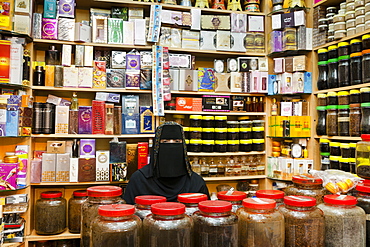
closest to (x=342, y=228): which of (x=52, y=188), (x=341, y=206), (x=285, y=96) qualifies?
(x=341, y=206)

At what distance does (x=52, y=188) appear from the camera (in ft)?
10.8

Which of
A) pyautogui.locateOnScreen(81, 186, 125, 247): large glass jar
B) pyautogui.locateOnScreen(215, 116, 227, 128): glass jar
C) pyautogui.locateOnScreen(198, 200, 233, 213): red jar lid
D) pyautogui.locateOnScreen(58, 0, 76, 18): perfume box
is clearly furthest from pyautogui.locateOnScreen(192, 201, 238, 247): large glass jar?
pyautogui.locateOnScreen(58, 0, 76, 18): perfume box

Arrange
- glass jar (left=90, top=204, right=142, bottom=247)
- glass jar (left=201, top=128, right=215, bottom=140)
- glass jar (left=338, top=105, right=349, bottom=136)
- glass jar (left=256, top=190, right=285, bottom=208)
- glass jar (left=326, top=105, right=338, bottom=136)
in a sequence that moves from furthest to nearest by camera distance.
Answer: glass jar (left=201, top=128, right=215, bottom=140) → glass jar (left=326, top=105, right=338, bottom=136) → glass jar (left=338, top=105, right=349, bottom=136) → glass jar (left=256, top=190, right=285, bottom=208) → glass jar (left=90, top=204, right=142, bottom=247)

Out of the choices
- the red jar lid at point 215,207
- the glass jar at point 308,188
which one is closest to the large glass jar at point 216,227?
the red jar lid at point 215,207

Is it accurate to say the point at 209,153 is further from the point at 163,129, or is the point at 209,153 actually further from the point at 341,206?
the point at 341,206

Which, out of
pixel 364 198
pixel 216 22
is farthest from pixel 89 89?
pixel 364 198

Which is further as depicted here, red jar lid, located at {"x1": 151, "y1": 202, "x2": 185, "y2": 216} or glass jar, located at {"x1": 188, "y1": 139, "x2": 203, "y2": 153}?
glass jar, located at {"x1": 188, "y1": 139, "x2": 203, "y2": 153}

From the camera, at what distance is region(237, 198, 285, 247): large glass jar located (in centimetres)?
89

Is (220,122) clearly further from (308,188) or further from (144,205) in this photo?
(144,205)

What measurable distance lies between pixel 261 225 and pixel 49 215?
8.67ft

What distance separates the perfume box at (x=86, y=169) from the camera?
3.05 metres

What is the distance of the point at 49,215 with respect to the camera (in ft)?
9.61

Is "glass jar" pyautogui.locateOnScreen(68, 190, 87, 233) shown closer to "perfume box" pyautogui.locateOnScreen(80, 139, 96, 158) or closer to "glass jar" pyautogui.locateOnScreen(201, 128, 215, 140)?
"perfume box" pyautogui.locateOnScreen(80, 139, 96, 158)

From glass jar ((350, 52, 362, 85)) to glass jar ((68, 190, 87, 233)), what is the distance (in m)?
2.84
